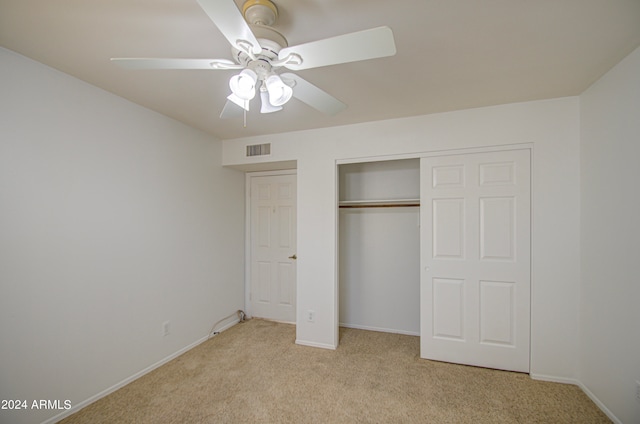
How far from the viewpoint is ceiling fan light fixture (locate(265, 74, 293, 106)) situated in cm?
124

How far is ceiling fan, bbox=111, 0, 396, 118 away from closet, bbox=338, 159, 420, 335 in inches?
84.5

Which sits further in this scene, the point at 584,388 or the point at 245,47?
the point at 584,388

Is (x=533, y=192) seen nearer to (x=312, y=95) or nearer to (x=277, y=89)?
(x=312, y=95)

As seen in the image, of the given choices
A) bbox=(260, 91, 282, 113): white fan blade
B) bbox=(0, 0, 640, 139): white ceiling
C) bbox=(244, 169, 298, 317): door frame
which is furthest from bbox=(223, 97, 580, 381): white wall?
bbox=(260, 91, 282, 113): white fan blade

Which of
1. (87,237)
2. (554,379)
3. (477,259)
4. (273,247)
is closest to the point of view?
(87,237)

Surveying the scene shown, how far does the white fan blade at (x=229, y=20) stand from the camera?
87 centimetres

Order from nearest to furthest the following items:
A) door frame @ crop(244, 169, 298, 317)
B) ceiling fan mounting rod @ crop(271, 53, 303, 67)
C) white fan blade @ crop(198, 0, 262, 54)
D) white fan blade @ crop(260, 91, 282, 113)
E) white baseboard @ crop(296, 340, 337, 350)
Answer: white fan blade @ crop(198, 0, 262, 54)
ceiling fan mounting rod @ crop(271, 53, 303, 67)
white fan blade @ crop(260, 91, 282, 113)
white baseboard @ crop(296, 340, 337, 350)
door frame @ crop(244, 169, 298, 317)

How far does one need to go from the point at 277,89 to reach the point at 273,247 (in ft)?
9.31

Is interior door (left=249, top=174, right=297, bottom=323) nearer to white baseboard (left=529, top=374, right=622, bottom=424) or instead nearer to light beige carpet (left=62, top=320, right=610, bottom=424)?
light beige carpet (left=62, top=320, right=610, bottom=424)

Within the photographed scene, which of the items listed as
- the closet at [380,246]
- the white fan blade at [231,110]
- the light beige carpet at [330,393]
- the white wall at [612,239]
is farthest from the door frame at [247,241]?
the white wall at [612,239]

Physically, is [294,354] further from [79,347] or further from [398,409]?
[79,347]

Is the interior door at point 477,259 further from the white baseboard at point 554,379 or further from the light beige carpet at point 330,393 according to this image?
the light beige carpet at point 330,393

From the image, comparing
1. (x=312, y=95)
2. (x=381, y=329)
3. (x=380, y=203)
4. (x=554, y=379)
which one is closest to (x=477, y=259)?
(x=554, y=379)

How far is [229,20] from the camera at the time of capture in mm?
947
